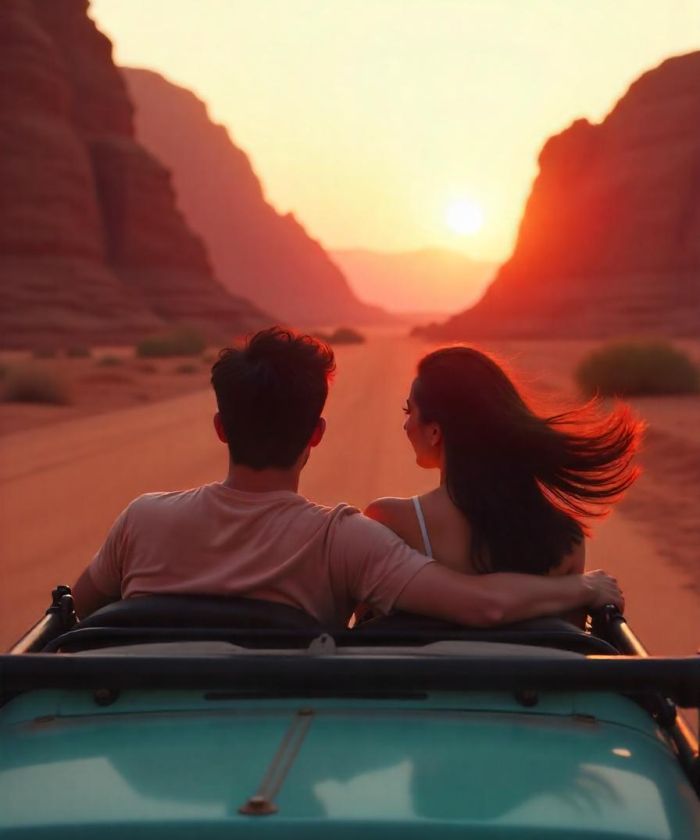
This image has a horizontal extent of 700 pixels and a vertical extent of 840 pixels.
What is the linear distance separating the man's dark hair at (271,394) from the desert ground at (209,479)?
762 mm

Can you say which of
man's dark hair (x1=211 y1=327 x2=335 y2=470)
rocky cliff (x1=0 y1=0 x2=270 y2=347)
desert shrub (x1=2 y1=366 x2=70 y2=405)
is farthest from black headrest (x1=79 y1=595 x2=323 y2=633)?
rocky cliff (x1=0 y1=0 x2=270 y2=347)

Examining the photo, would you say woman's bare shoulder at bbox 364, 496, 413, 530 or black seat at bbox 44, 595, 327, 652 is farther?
woman's bare shoulder at bbox 364, 496, 413, 530

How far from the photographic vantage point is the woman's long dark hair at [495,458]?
2852mm

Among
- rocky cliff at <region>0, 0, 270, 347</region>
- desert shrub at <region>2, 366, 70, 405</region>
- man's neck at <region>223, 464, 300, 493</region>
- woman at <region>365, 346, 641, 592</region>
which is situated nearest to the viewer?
man's neck at <region>223, 464, 300, 493</region>

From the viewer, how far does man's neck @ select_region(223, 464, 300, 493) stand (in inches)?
108

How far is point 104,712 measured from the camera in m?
2.25

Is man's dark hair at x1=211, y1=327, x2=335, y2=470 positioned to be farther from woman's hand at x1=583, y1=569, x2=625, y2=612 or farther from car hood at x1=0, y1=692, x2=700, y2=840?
woman's hand at x1=583, y1=569, x2=625, y2=612

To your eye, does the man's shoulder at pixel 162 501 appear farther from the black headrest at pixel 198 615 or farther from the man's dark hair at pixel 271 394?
the black headrest at pixel 198 615

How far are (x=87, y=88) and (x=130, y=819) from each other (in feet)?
281

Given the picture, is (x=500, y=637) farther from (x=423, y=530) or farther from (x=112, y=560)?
(x=112, y=560)

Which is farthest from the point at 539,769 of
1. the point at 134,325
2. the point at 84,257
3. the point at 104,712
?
the point at 84,257

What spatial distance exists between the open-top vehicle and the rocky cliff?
6304cm

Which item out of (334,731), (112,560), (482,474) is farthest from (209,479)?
(334,731)

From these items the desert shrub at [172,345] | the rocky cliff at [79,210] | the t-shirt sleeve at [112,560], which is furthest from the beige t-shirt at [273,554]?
the rocky cliff at [79,210]
